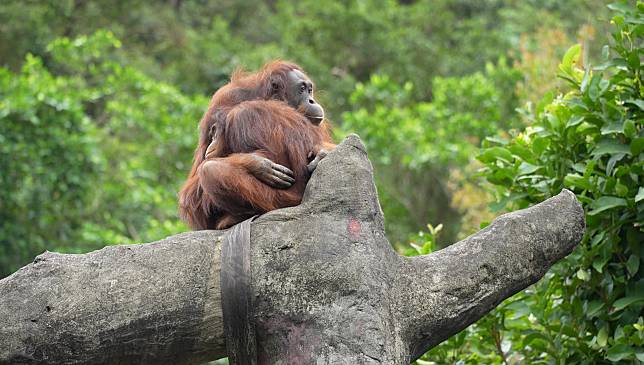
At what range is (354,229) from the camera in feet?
10.1

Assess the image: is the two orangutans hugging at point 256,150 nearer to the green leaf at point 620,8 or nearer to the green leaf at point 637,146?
the green leaf at point 637,146

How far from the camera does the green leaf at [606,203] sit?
369cm

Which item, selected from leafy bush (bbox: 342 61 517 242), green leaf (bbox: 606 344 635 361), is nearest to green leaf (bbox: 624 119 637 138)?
green leaf (bbox: 606 344 635 361)

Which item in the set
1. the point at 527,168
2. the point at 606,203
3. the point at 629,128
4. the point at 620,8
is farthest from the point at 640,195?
the point at 620,8

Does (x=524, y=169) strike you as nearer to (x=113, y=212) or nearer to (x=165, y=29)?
(x=113, y=212)

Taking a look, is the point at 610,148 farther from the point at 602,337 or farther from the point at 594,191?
the point at 602,337

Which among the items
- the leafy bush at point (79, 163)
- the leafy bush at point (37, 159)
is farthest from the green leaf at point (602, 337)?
the leafy bush at point (37, 159)

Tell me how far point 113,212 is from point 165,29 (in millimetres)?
7240

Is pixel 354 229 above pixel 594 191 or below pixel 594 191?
above

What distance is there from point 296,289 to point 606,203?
1.39 m

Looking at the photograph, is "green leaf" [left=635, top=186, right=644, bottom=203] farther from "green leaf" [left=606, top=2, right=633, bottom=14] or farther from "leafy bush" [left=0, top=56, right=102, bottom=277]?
"leafy bush" [left=0, top=56, right=102, bottom=277]

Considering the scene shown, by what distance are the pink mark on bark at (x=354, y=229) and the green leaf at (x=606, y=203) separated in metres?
1.11

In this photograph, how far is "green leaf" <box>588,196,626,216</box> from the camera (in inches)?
145

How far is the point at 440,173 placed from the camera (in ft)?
37.3
